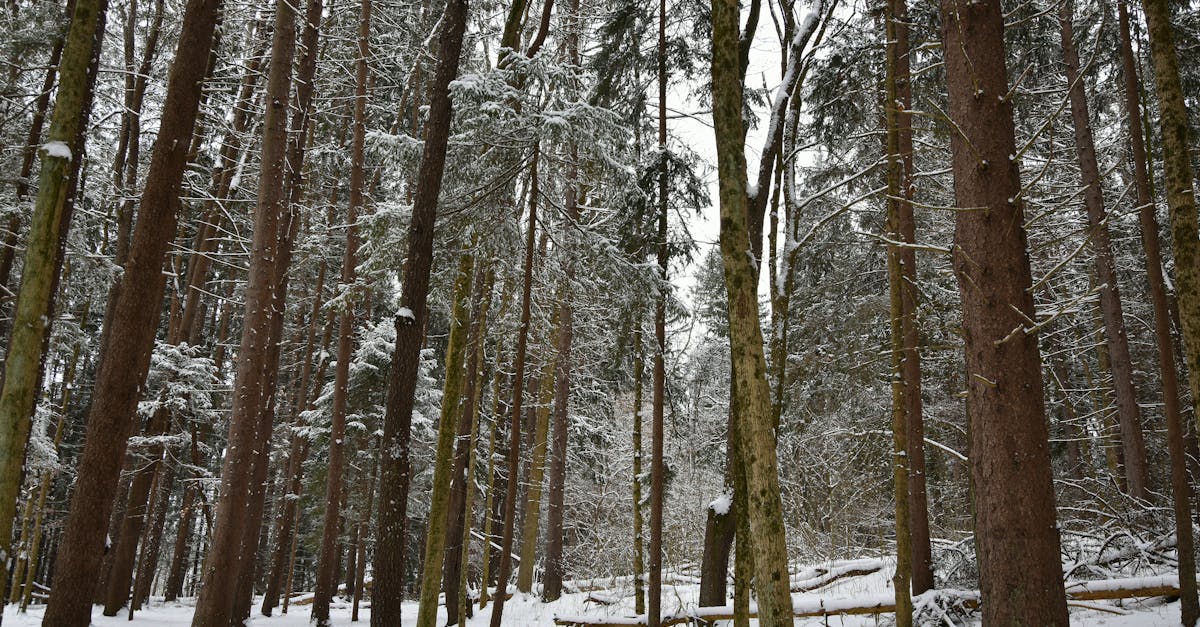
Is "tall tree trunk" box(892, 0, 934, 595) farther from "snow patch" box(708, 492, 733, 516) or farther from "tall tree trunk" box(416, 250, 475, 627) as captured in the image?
"tall tree trunk" box(416, 250, 475, 627)

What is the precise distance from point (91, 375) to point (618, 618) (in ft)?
98.5

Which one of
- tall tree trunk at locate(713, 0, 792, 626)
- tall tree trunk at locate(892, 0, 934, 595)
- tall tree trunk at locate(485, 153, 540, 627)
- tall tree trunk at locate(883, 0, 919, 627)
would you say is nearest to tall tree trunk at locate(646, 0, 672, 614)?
tall tree trunk at locate(485, 153, 540, 627)

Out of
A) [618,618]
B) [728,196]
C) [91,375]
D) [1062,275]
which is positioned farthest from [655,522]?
[91,375]

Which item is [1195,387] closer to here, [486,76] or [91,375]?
[486,76]

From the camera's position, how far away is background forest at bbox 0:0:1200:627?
5.68 metres

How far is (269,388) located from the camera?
36.8 feet

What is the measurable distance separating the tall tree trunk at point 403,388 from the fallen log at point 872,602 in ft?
15.1

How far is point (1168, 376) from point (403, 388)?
8.16 meters

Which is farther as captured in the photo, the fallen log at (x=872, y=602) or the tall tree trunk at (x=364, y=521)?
the tall tree trunk at (x=364, y=521)

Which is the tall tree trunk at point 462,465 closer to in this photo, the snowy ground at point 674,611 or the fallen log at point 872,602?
the snowy ground at point 674,611

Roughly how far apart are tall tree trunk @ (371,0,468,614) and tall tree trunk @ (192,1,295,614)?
3064 mm

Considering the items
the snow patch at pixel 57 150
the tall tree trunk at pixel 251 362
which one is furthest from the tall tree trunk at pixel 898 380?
the snow patch at pixel 57 150

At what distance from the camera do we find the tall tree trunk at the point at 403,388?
6.72 metres

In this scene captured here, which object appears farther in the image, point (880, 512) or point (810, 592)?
point (880, 512)
